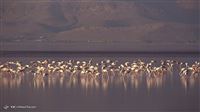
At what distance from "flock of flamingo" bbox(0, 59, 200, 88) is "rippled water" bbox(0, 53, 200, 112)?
21mm

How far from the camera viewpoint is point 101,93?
6523 mm

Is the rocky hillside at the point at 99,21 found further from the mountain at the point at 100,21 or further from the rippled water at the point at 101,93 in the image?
the rippled water at the point at 101,93

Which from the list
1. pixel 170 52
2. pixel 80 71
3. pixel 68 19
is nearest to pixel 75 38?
pixel 68 19

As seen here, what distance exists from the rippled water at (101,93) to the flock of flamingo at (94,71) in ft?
0.07

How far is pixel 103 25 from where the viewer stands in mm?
11398

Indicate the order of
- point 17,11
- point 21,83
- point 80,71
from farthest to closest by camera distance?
point 17,11 < point 80,71 < point 21,83

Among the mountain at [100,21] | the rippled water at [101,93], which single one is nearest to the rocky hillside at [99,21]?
the mountain at [100,21]

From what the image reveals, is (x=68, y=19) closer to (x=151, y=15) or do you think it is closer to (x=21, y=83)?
(x=151, y=15)

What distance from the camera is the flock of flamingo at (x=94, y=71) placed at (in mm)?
7195

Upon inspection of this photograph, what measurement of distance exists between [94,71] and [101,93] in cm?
83

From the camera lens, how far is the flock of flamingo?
7195mm

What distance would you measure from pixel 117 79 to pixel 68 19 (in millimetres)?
4129

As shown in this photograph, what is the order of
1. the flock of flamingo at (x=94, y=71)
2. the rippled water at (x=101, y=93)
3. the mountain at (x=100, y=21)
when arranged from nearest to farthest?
the rippled water at (x=101, y=93) < the flock of flamingo at (x=94, y=71) < the mountain at (x=100, y=21)

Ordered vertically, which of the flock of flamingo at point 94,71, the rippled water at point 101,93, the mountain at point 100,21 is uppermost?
the mountain at point 100,21
